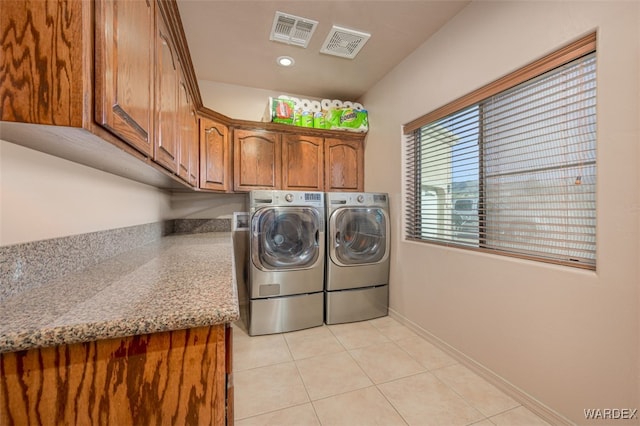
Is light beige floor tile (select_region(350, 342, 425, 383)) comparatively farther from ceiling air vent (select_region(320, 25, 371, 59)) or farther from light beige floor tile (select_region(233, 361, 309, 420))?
ceiling air vent (select_region(320, 25, 371, 59))

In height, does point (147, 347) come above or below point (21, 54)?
below

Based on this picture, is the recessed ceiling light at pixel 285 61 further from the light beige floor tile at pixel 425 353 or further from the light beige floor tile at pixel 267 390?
the light beige floor tile at pixel 425 353

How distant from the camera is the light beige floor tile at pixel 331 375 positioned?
1.63m

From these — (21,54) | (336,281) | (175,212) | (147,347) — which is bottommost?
(336,281)

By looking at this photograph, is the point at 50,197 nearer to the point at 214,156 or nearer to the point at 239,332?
the point at 214,156

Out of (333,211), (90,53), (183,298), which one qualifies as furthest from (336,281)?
(90,53)

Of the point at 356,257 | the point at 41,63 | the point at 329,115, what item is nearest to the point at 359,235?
the point at 356,257

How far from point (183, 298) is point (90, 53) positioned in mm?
697

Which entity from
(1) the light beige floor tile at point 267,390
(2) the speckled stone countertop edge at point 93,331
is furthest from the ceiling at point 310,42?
(1) the light beige floor tile at point 267,390

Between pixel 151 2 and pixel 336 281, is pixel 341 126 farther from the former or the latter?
pixel 151 2

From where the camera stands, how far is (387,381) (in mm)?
1700

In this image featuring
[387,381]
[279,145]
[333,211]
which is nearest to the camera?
[387,381]

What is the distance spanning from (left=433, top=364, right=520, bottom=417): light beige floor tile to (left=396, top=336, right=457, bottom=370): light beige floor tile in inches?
2.3

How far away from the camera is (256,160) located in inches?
112
